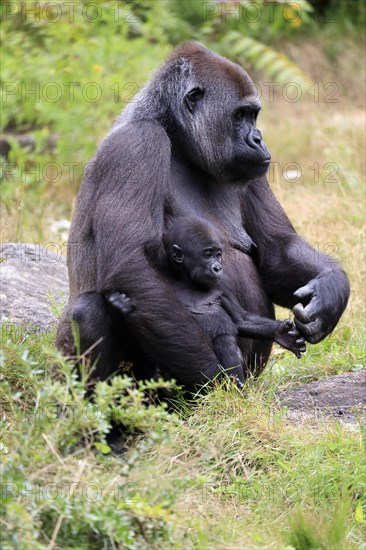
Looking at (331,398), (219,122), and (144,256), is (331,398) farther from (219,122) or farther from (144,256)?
(219,122)

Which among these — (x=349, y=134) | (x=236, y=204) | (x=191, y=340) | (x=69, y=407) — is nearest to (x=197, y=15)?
(x=349, y=134)

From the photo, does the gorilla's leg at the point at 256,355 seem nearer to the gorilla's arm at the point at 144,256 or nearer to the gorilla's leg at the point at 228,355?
the gorilla's leg at the point at 228,355

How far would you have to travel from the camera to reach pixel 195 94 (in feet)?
16.4

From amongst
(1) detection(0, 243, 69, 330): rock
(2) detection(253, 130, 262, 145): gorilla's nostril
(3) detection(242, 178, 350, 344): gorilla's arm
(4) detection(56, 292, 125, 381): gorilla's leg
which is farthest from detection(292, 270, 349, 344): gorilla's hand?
(1) detection(0, 243, 69, 330): rock

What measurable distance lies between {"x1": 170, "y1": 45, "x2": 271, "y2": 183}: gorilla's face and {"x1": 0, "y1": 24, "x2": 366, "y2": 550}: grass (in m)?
1.13

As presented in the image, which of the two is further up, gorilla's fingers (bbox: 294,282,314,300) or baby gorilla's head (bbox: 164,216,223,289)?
baby gorilla's head (bbox: 164,216,223,289)

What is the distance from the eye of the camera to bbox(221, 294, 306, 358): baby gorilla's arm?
4.77 meters

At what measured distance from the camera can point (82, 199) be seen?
4.95 m

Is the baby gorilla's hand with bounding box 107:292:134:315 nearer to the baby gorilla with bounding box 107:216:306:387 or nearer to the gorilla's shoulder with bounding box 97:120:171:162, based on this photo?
the baby gorilla with bounding box 107:216:306:387

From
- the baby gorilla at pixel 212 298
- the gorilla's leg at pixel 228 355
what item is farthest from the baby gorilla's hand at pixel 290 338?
the gorilla's leg at pixel 228 355

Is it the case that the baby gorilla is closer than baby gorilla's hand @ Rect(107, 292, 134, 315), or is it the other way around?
baby gorilla's hand @ Rect(107, 292, 134, 315)

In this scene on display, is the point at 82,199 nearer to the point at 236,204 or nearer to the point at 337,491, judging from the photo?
the point at 236,204

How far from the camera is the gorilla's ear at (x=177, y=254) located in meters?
4.70

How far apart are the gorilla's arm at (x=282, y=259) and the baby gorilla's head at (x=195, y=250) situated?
1.86ft
